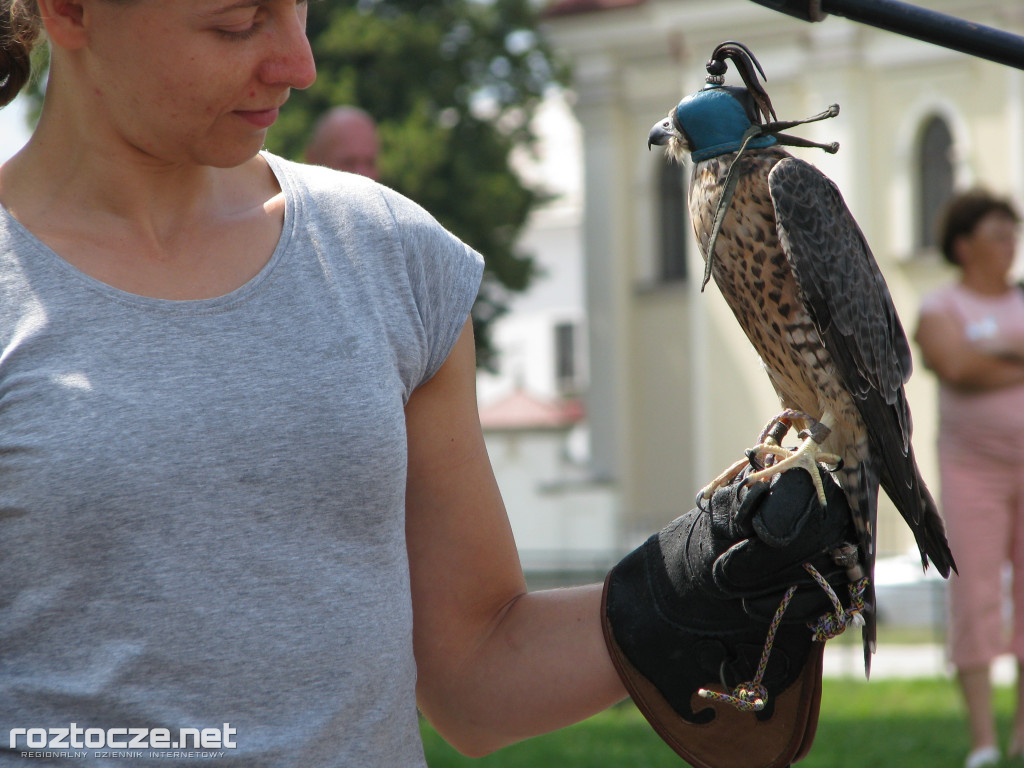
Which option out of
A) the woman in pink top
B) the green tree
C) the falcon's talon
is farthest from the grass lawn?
the green tree

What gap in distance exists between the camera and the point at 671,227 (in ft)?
57.5

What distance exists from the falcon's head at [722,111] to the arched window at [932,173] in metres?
14.8

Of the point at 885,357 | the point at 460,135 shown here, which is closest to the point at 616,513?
the point at 460,135

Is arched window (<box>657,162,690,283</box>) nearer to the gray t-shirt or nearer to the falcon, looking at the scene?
the falcon

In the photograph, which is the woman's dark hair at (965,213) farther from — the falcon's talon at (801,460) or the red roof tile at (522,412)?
the red roof tile at (522,412)

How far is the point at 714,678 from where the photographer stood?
1.52 metres

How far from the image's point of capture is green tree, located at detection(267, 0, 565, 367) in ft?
54.7

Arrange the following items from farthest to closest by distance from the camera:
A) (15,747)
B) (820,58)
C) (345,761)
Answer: (820,58) → (345,761) → (15,747)

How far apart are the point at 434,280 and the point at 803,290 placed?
50 centimetres

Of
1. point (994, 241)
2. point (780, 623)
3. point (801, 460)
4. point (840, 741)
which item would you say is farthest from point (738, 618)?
point (840, 741)

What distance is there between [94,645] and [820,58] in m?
15.3

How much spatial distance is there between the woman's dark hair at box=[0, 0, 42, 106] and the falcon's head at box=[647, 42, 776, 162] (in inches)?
31.1

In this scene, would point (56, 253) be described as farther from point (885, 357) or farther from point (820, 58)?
point (820, 58)

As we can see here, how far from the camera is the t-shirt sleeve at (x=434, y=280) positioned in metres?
1.54
